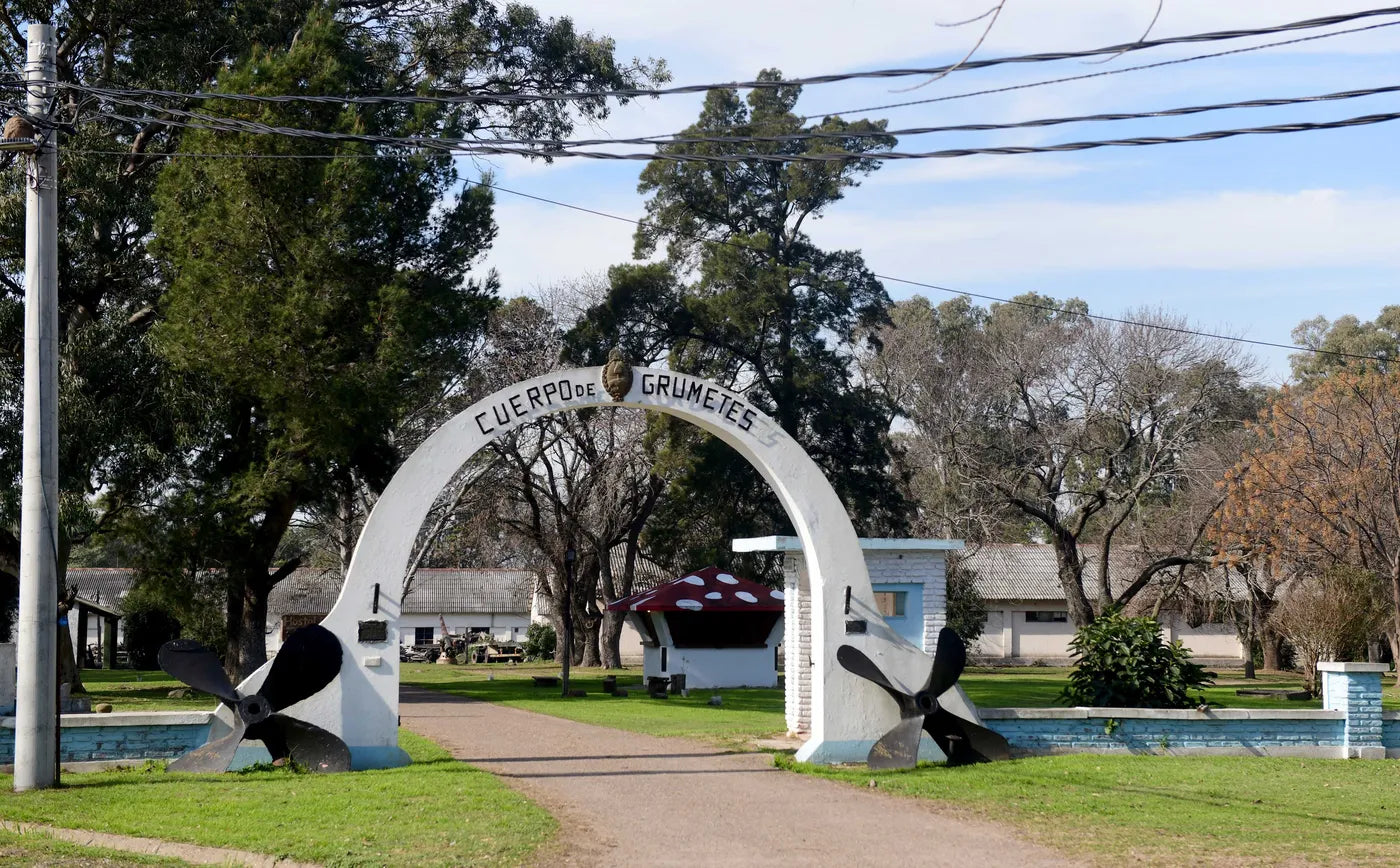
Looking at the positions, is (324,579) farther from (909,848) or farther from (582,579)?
(909,848)

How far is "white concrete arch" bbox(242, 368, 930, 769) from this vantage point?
14.3m

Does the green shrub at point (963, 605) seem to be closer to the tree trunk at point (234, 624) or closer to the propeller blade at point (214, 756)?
the tree trunk at point (234, 624)

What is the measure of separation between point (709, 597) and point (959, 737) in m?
15.3

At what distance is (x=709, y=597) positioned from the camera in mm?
30062

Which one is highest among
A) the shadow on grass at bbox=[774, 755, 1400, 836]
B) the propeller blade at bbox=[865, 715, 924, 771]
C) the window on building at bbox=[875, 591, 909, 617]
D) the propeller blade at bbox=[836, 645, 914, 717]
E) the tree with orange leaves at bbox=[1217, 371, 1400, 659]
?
the tree with orange leaves at bbox=[1217, 371, 1400, 659]

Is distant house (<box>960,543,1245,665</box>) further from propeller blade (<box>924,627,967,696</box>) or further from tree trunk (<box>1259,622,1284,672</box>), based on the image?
propeller blade (<box>924,627,967,696</box>)

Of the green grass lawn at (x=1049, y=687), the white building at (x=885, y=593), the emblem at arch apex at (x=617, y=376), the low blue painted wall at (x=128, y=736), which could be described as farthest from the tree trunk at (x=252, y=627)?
the emblem at arch apex at (x=617, y=376)

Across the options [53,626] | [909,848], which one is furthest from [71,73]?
[909,848]

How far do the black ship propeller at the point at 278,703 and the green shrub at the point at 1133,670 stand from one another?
9.56 metres

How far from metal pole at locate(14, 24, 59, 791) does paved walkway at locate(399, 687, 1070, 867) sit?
4451 millimetres

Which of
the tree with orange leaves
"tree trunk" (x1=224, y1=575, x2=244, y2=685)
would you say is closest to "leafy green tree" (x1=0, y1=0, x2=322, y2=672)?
"tree trunk" (x1=224, y1=575, x2=244, y2=685)

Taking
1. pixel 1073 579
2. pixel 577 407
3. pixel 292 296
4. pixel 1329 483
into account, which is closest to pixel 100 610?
pixel 292 296

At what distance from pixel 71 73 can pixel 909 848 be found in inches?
901

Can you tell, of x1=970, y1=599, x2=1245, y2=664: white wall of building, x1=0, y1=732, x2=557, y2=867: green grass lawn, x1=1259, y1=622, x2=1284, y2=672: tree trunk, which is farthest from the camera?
x1=970, y1=599, x2=1245, y2=664: white wall of building
